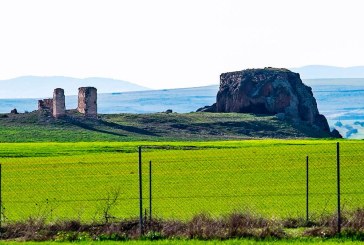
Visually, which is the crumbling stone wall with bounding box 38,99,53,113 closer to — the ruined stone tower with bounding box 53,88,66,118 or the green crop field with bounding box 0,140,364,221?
the ruined stone tower with bounding box 53,88,66,118

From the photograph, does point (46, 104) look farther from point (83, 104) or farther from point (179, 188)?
point (179, 188)

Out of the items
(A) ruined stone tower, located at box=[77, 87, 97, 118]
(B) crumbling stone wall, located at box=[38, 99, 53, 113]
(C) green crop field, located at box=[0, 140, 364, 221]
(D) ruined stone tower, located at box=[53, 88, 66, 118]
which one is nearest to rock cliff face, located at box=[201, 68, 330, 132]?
(A) ruined stone tower, located at box=[77, 87, 97, 118]

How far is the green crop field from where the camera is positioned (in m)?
28.8

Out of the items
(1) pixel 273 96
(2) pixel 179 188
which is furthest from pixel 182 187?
(1) pixel 273 96

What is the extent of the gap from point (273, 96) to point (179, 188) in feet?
491

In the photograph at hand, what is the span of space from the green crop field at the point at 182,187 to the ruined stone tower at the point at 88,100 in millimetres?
86754

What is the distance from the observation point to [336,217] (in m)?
21.7

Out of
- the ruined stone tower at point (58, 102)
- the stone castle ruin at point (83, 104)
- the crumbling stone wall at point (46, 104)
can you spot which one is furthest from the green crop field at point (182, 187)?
the crumbling stone wall at point (46, 104)

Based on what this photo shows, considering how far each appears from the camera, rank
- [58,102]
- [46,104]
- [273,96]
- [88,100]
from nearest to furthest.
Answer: [58,102], [88,100], [46,104], [273,96]

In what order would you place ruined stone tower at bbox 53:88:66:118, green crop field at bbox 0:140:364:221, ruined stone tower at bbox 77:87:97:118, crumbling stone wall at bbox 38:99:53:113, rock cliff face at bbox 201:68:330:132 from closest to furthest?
green crop field at bbox 0:140:364:221 < ruined stone tower at bbox 53:88:66:118 < ruined stone tower at bbox 77:87:97:118 < crumbling stone wall at bbox 38:99:53:113 < rock cliff face at bbox 201:68:330:132

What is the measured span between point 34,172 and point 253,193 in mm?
18579

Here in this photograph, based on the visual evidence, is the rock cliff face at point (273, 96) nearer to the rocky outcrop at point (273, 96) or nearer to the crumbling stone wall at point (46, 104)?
the rocky outcrop at point (273, 96)

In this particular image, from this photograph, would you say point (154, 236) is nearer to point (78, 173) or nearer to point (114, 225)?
point (114, 225)

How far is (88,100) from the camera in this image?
146m
